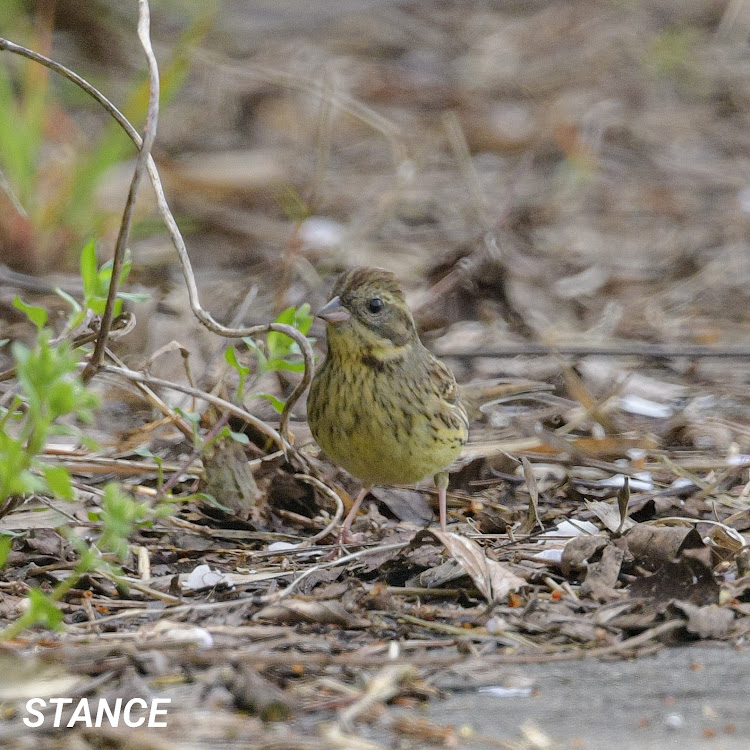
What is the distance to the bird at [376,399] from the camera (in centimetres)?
401

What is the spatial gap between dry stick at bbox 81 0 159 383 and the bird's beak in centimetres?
98

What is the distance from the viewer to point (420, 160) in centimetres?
862

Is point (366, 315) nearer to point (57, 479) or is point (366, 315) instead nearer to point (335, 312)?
point (335, 312)

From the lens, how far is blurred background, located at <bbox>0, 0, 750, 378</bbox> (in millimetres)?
6105

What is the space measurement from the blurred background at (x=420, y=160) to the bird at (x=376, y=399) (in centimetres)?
113

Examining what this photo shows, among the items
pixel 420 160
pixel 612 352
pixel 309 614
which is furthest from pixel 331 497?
pixel 420 160

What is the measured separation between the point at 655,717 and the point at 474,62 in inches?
368

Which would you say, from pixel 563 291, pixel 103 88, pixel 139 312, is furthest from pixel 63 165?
pixel 563 291

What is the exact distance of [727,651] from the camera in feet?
9.47

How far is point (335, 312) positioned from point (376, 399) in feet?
1.03

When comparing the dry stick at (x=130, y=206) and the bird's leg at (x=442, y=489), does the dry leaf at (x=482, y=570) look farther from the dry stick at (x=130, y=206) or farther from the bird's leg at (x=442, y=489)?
the dry stick at (x=130, y=206)

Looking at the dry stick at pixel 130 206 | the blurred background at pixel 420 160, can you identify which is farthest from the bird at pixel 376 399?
the blurred background at pixel 420 160

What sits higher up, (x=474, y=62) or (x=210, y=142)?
(x=474, y=62)

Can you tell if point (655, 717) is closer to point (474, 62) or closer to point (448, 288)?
point (448, 288)
